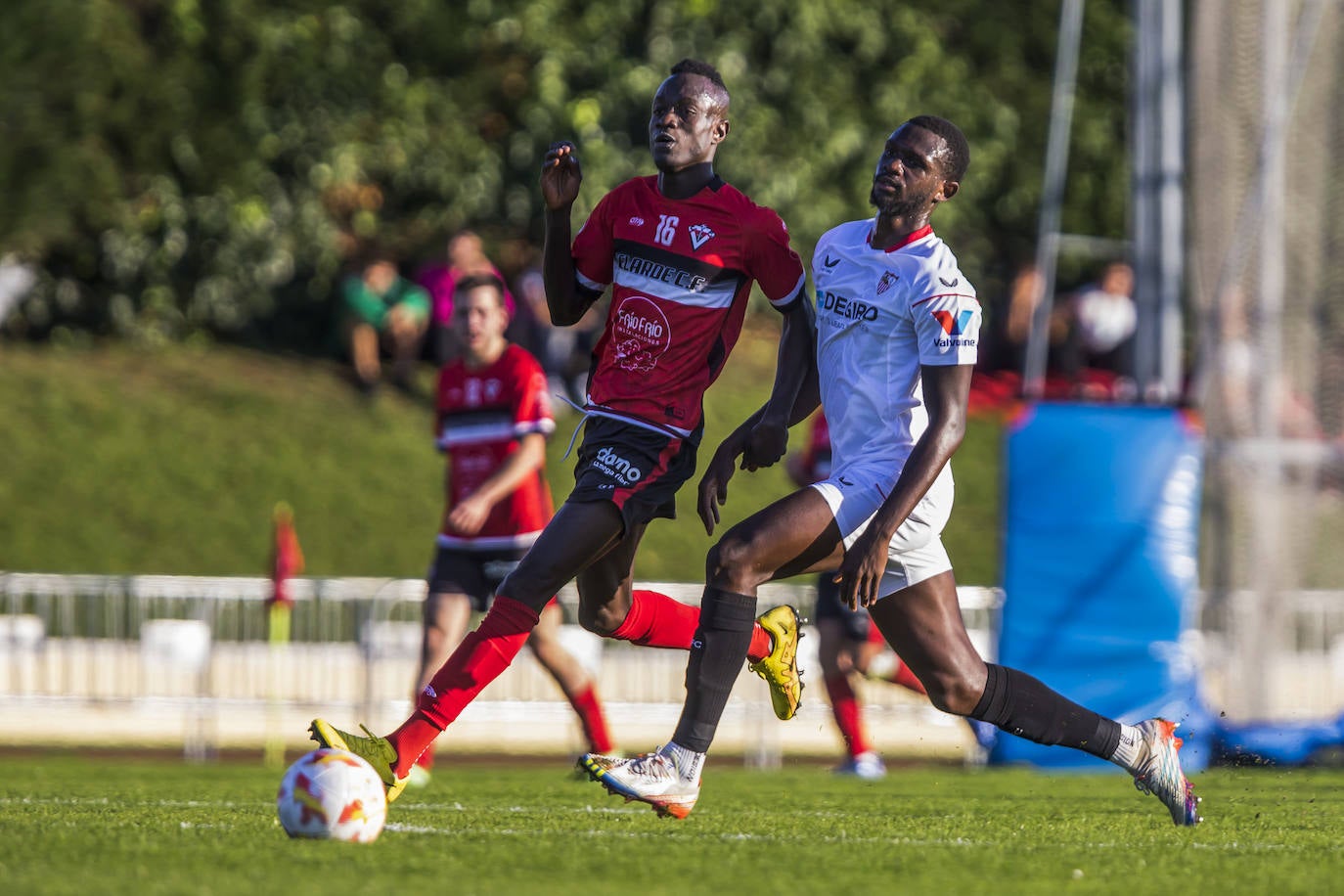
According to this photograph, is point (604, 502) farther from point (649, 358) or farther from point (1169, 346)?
point (1169, 346)

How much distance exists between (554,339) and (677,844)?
45.7 ft

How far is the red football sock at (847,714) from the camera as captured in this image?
11906mm

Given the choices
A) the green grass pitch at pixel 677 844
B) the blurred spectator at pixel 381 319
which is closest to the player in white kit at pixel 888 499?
the green grass pitch at pixel 677 844

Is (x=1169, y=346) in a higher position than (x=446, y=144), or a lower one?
lower

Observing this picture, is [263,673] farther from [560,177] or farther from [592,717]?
[560,177]

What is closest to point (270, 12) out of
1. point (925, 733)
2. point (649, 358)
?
point (925, 733)

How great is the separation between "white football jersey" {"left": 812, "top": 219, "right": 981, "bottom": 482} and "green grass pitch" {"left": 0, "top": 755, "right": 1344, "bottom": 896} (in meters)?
1.31

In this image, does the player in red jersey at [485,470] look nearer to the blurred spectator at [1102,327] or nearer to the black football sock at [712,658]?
the black football sock at [712,658]

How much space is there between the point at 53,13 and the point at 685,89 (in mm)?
13878

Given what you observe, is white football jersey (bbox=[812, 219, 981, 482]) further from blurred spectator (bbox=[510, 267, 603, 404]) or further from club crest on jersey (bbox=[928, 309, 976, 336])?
blurred spectator (bbox=[510, 267, 603, 404])

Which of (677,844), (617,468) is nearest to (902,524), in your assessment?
(617,468)

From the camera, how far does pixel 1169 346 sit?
14.6 metres

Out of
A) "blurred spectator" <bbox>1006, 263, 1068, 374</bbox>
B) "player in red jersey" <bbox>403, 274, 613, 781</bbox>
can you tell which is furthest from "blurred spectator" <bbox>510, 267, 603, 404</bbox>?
"player in red jersey" <bbox>403, 274, 613, 781</bbox>

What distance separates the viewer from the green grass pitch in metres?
5.46
